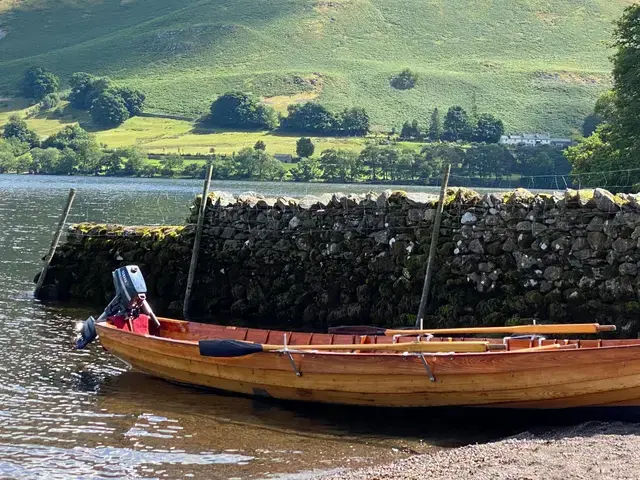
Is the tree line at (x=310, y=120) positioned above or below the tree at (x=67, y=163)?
above

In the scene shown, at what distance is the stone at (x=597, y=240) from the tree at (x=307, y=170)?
121 m

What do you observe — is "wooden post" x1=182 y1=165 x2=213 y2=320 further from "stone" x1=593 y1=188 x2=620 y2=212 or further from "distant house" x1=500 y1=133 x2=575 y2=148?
"distant house" x1=500 y1=133 x2=575 y2=148

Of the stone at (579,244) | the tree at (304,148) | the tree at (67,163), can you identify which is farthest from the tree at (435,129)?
the stone at (579,244)

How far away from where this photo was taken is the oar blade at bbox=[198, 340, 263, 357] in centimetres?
1627

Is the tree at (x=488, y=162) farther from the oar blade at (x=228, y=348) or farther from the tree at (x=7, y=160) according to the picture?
the oar blade at (x=228, y=348)

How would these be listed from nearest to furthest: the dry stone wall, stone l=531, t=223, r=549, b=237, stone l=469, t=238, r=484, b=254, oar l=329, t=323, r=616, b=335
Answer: oar l=329, t=323, r=616, b=335 < the dry stone wall < stone l=531, t=223, r=549, b=237 < stone l=469, t=238, r=484, b=254

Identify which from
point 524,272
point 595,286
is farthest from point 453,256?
point 595,286

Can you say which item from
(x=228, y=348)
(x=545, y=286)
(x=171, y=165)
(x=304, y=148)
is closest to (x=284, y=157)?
(x=304, y=148)

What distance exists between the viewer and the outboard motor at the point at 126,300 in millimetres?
19344

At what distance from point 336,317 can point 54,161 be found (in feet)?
517

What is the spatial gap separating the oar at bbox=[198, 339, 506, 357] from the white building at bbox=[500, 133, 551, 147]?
6083 inches

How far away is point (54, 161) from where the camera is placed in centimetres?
17212

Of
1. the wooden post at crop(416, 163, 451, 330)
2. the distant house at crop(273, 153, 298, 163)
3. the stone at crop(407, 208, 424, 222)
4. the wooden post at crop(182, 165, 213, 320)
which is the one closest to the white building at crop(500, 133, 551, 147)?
the distant house at crop(273, 153, 298, 163)

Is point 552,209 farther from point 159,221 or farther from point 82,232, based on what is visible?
point 159,221
